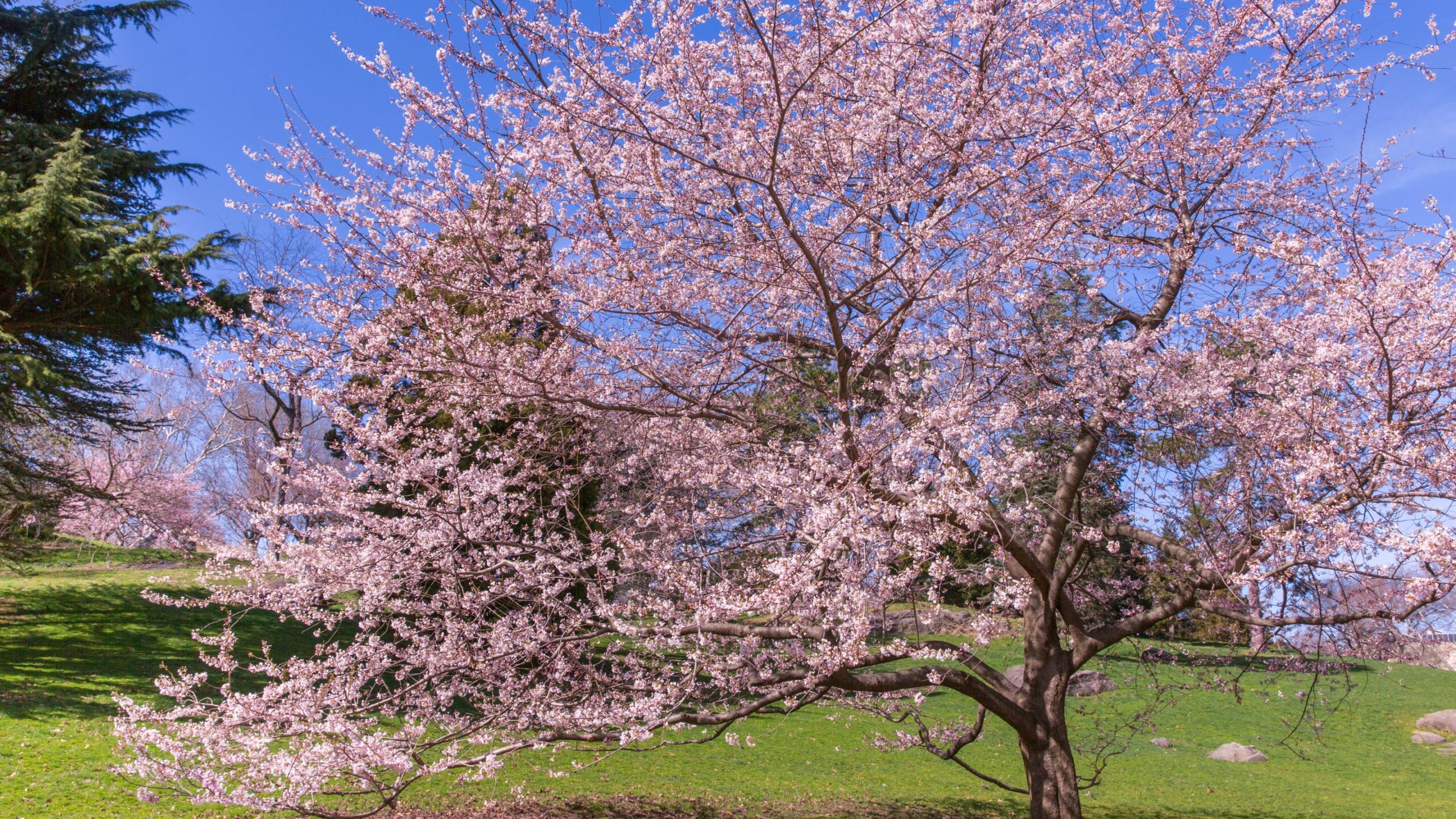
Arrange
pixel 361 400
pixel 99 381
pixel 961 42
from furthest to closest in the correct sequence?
pixel 99 381, pixel 361 400, pixel 961 42

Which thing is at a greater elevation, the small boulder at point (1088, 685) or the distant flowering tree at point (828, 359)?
the distant flowering tree at point (828, 359)

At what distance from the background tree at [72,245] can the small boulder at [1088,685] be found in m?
15.5

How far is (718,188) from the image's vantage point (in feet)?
18.0

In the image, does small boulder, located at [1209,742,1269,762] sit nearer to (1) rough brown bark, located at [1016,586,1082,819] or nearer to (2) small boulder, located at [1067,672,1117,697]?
(2) small boulder, located at [1067,672,1117,697]

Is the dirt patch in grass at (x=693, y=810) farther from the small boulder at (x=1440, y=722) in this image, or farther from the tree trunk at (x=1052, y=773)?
the small boulder at (x=1440, y=722)

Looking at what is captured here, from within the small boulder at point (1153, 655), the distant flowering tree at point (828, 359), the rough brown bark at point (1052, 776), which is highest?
the distant flowering tree at point (828, 359)

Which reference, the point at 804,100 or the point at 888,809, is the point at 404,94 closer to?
the point at 804,100

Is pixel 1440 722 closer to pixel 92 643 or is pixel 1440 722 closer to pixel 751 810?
pixel 751 810

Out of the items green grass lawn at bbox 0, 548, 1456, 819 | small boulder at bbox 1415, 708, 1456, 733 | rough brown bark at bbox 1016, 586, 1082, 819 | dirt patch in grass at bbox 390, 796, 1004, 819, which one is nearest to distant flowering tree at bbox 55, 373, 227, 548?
green grass lawn at bbox 0, 548, 1456, 819

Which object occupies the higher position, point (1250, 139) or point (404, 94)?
point (1250, 139)

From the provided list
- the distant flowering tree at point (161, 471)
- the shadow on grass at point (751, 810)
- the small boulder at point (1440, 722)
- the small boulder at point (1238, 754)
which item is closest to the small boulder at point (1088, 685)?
the small boulder at point (1238, 754)

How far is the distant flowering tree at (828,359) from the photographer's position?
15.6 ft

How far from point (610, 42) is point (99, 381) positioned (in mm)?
12078

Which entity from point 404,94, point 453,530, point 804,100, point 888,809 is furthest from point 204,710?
point 888,809
